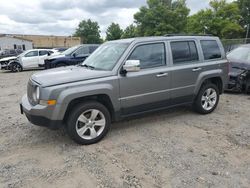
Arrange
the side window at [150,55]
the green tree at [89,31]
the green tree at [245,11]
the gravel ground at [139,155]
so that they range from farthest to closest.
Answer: the green tree at [89,31], the green tree at [245,11], the side window at [150,55], the gravel ground at [139,155]

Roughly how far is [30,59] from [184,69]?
588 inches

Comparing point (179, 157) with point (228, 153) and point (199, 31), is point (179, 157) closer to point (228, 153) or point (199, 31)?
point (228, 153)

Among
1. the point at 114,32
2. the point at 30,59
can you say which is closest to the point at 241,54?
the point at 30,59

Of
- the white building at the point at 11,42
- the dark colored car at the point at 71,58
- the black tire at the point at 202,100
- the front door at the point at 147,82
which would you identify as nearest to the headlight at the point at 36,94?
the front door at the point at 147,82

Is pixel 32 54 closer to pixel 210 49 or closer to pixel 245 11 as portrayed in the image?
pixel 210 49

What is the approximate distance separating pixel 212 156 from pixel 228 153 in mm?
306

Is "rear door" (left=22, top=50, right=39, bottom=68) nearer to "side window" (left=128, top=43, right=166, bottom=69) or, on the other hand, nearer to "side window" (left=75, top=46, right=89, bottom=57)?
"side window" (left=75, top=46, right=89, bottom=57)

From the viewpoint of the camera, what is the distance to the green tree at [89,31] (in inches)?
3049

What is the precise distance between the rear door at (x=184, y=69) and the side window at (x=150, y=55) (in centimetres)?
26

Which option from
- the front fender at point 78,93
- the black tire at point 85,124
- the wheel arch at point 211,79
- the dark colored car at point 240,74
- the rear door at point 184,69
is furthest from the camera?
the dark colored car at point 240,74

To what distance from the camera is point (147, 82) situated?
471cm

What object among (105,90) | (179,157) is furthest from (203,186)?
(105,90)

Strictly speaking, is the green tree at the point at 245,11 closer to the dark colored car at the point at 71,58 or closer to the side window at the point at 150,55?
the dark colored car at the point at 71,58

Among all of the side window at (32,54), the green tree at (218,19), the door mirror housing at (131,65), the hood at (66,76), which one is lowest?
the hood at (66,76)
